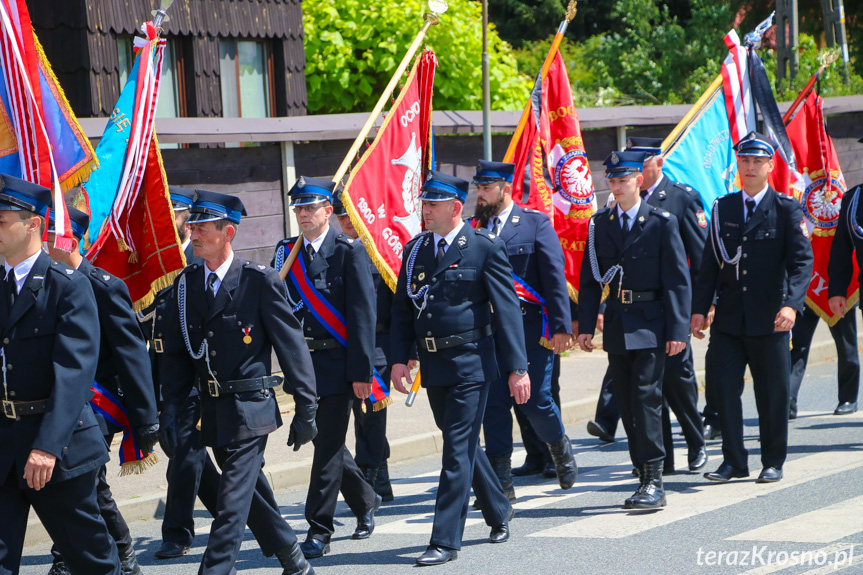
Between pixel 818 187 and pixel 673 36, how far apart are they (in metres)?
19.9

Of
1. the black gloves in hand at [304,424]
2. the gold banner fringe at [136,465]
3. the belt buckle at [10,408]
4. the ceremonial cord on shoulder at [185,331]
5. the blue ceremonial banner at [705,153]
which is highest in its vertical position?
the blue ceremonial banner at [705,153]

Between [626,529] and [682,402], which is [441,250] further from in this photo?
[682,402]

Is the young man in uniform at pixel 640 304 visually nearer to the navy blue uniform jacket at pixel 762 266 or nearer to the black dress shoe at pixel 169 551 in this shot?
the navy blue uniform jacket at pixel 762 266

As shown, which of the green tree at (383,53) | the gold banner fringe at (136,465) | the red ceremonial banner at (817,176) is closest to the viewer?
the gold banner fringe at (136,465)

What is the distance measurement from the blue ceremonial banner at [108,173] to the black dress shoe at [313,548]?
97.1 inches

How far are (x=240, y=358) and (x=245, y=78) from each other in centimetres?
1019

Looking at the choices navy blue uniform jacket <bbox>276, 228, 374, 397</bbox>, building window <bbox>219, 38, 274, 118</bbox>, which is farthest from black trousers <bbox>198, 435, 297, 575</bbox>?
building window <bbox>219, 38, 274, 118</bbox>

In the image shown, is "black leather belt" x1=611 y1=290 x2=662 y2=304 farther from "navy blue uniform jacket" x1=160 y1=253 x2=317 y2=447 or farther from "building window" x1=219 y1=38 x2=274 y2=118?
"building window" x1=219 y1=38 x2=274 y2=118

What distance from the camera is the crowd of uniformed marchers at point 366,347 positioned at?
15.8 feet

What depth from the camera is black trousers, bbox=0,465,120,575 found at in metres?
4.77

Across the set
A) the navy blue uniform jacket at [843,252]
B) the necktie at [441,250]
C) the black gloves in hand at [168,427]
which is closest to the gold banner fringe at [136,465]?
the black gloves in hand at [168,427]

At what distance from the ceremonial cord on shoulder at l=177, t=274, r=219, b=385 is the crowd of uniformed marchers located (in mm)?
11

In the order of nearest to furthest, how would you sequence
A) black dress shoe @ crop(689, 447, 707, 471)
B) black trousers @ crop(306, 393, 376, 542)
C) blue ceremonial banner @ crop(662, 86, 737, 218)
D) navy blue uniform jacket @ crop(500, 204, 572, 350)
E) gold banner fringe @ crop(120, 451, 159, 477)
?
gold banner fringe @ crop(120, 451, 159, 477), black trousers @ crop(306, 393, 376, 542), navy blue uniform jacket @ crop(500, 204, 572, 350), black dress shoe @ crop(689, 447, 707, 471), blue ceremonial banner @ crop(662, 86, 737, 218)

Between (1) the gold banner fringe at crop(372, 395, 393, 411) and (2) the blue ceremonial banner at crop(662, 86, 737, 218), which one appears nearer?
(1) the gold banner fringe at crop(372, 395, 393, 411)
